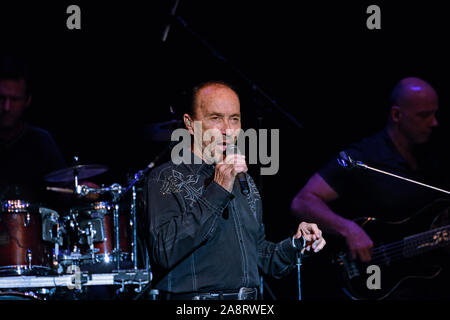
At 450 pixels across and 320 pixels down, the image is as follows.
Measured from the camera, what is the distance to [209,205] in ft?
6.98

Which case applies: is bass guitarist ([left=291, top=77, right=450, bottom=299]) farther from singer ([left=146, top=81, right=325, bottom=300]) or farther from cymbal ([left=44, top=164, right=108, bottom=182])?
cymbal ([left=44, top=164, right=108, bottom=182])

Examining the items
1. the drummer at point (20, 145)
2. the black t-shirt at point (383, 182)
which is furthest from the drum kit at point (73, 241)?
the black t-shirt at point (383, 182)

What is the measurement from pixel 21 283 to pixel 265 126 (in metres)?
2.25

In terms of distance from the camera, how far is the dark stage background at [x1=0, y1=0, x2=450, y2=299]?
425 cm

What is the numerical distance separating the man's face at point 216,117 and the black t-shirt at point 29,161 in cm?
236

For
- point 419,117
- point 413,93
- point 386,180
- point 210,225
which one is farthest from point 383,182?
point 210,225

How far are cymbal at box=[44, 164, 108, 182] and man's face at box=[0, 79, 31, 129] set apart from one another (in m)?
0.57

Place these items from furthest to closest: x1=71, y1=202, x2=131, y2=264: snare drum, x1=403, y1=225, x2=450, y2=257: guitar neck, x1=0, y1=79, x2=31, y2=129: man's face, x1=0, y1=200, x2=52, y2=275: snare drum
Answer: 1. x1=71, y1=202, x2=131, y2=264: snare drum
2. x1=0, y1=79, x2=31, y2=129: man's face
3. x1=0, y1=200, x2=52, y2=275: snare drum
4. x1=403, y1=225, x2=450, y2=257: guitar neck

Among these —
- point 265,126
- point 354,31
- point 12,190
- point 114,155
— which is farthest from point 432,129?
point 12,190

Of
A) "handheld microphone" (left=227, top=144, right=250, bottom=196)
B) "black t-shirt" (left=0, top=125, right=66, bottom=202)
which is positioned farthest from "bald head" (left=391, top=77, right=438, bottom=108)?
"black t-shirt" (left=0, top=125, right=66, bottom=202)

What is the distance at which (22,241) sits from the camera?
4.08 metres

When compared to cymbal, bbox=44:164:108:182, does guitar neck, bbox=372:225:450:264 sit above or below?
below

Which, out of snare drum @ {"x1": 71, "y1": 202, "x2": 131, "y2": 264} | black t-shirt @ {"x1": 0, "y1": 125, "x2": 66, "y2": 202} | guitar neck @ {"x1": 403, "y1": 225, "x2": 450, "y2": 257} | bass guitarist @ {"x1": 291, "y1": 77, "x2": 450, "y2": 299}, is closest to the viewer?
guitar neck @ {"x1": 403, "y1": 225, "x2": 450, "y2": 257}

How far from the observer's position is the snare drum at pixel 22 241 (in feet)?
13.1
